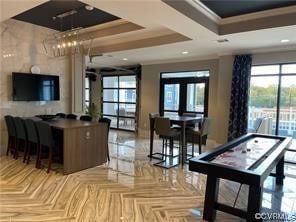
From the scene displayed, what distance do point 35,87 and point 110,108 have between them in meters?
4.99

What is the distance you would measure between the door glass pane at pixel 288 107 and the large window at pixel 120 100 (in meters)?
5.23

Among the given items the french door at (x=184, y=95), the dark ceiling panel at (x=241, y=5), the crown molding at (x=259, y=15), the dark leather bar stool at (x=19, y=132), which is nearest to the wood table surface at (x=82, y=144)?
the dark leather bar stool at (x=19, y=132)

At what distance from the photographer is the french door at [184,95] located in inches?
296

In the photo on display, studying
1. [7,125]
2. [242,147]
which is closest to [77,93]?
[7,125]

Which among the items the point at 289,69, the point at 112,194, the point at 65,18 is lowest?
the point at 112,194

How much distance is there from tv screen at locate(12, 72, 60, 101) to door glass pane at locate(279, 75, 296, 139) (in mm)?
5726

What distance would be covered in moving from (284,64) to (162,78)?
12.6 feet

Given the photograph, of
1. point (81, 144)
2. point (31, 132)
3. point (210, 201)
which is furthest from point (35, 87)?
point (210, 201)

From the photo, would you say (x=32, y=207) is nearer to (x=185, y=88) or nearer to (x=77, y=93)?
(x=77, y=93)

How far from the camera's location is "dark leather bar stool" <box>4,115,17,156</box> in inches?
201

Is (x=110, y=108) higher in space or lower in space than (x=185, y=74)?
lower

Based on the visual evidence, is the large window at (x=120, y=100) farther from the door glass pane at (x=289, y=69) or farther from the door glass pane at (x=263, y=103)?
the door glass pane at (x=289, y=69)

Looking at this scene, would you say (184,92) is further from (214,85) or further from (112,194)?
(112,194)

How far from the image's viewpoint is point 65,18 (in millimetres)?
5125
